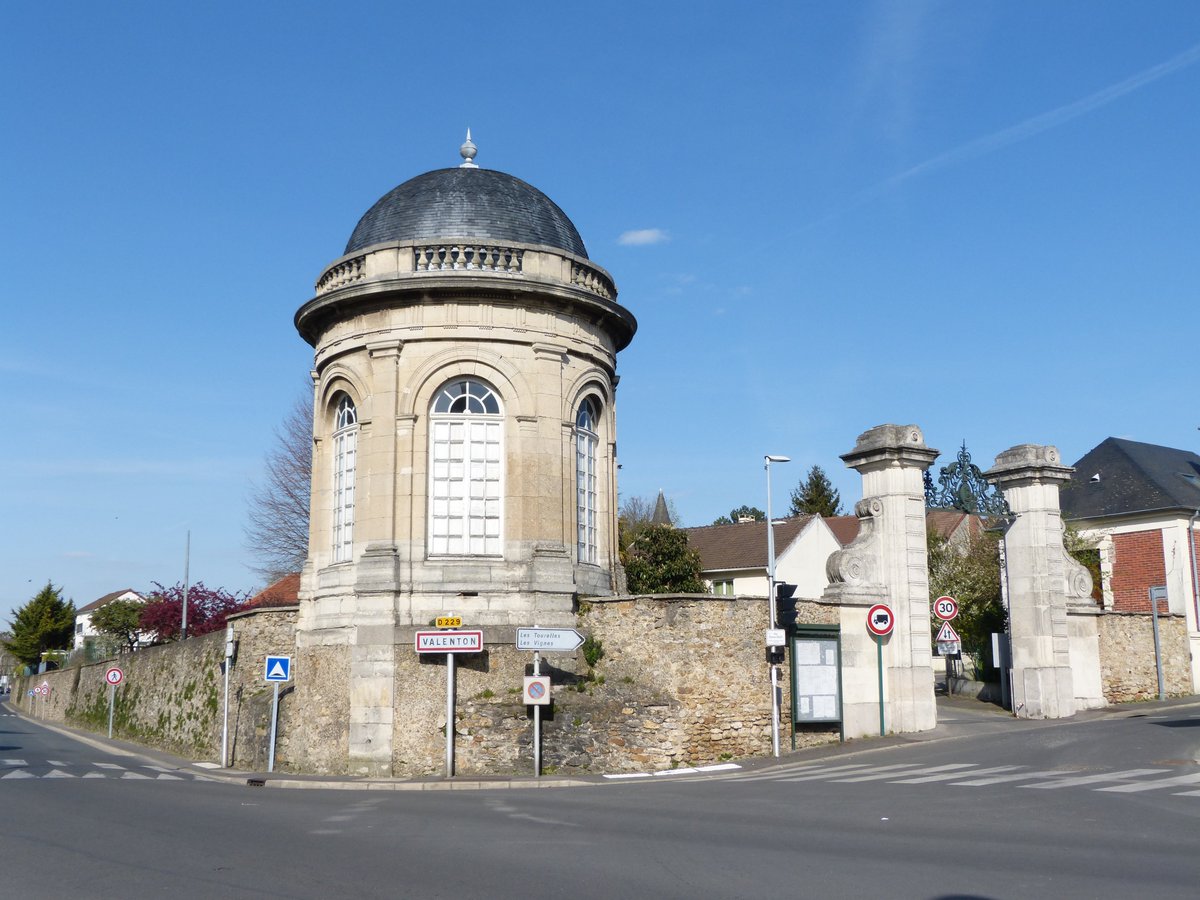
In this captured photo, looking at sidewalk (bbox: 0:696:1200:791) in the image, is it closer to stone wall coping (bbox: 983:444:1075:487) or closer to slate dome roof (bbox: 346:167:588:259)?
stone wall coping (bbox: 983:444:1075:487)

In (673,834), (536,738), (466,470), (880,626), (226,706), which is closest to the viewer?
(673,834)

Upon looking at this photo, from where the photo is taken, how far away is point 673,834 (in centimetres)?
1134

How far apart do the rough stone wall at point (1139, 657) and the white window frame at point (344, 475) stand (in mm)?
17791

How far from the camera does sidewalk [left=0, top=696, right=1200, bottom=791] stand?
18.0m

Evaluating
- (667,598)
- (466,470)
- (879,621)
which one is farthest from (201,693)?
(879,621)

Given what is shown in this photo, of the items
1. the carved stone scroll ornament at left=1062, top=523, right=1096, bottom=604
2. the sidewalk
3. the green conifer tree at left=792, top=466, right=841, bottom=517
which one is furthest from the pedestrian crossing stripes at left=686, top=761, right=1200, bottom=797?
the green conifer tree at left=792, top=466, right=841, bottom=517

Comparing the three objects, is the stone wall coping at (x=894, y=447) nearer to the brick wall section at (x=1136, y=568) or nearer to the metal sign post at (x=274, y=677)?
the metal sign post at (x=274, y=677)

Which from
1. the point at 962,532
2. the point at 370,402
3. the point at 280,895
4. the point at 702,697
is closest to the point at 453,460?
the point at 370,402

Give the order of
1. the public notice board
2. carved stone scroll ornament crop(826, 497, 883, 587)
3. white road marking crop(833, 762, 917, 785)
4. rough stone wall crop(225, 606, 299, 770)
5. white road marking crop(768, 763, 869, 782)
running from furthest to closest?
carved stone scroll ornament crop(826, 497, 883, 587)
rough stone wall crop(225, 606, 299, 770)
the public notice board
white road marking crop(768, 763, 869, 782)
white road marking crop(833, 762, 917, 785)

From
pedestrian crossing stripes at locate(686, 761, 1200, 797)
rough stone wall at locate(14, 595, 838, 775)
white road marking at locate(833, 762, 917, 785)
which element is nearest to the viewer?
pedestrian crossing stripes at locate(686, 761, 1200, 797)

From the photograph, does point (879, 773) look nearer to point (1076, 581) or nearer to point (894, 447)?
point (894, 447)

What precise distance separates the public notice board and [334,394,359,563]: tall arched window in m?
8.75

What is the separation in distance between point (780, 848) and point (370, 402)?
516 inches

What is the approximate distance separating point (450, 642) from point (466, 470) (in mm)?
3432
